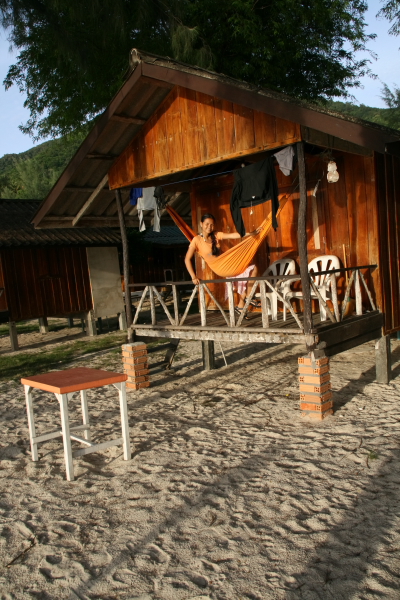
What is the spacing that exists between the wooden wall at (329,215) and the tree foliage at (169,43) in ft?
18.3

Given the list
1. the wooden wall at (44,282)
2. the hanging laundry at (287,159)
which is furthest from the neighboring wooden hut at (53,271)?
the hanging laundry at (287,159)

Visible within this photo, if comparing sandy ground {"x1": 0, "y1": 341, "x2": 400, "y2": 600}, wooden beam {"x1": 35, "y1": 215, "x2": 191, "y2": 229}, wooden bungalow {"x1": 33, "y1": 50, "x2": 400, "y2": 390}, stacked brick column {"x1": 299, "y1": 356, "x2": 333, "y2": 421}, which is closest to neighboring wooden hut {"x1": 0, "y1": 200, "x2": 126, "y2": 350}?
wooden beam {"x1": 35, "y1": 215, "x2": 191, "y2": 229}

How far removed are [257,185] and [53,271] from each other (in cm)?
847

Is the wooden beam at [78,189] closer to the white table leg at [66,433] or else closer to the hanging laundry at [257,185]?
the hanging laundry at [257,185]

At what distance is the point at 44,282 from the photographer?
13.3 m

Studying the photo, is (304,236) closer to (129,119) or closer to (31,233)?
(129,119)

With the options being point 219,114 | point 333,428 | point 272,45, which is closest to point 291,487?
point 333,428

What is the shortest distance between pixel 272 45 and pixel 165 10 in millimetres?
3625

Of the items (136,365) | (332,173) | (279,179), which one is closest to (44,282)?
(136,365)

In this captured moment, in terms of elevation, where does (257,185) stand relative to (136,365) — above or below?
above

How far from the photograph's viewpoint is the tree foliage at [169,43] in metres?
12.1

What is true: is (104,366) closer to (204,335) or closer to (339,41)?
(204,335)

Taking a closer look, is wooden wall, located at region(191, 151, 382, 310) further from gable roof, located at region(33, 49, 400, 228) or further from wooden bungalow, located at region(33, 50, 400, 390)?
gable roof, located at region(33, 49, 400, 228)

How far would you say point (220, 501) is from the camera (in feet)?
13.1
